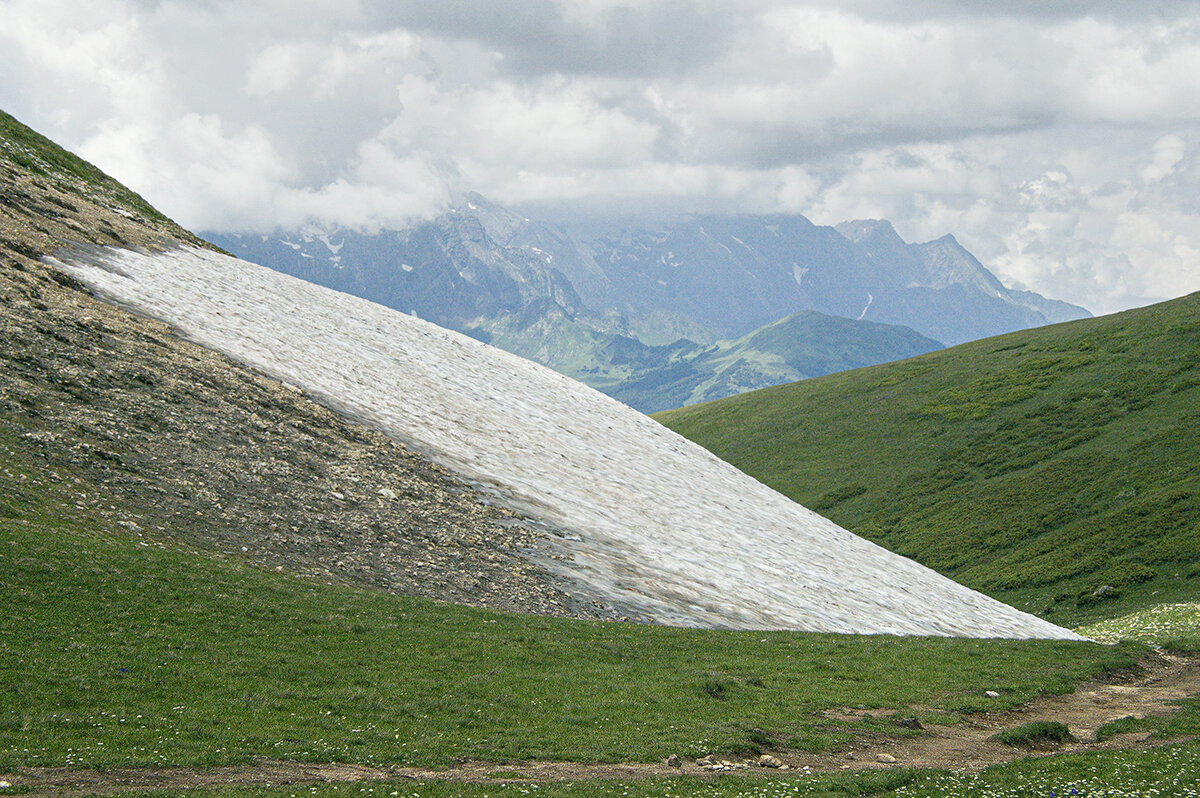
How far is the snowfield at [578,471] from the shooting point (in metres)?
40.1

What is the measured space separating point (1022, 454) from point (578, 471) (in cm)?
7802

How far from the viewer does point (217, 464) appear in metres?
32.2

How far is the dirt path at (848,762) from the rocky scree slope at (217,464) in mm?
12718

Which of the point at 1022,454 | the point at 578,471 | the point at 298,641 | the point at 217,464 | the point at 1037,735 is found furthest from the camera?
the point at 1022,454

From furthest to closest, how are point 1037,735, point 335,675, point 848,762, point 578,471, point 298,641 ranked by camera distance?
point 578,471
point 1037,735
point 298,641
point 335,675
point 848,762

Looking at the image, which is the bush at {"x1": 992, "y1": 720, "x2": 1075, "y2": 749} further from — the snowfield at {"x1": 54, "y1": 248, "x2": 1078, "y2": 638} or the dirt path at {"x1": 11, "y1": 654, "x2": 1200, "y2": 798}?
the snowfield at {"x1": 54, "y1": 248, "x2": 1078, "y2": 638}

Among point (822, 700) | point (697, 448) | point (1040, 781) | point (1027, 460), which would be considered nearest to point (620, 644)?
point (822, 700)

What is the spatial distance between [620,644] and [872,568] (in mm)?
30833

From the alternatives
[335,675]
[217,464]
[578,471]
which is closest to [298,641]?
[335,675]

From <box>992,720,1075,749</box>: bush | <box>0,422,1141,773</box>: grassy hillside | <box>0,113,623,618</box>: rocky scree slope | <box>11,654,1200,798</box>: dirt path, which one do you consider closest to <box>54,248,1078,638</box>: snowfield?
<box>0,113,623,618</box>: rocky scree slope

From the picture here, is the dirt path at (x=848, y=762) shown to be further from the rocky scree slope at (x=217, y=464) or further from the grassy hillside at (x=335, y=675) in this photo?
the rocky scree slope at (x=217, y=464)

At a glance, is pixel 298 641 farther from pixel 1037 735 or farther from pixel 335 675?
pixel 1037 735

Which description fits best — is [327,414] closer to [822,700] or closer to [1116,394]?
[822,700]

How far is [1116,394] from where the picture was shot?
11012cm
